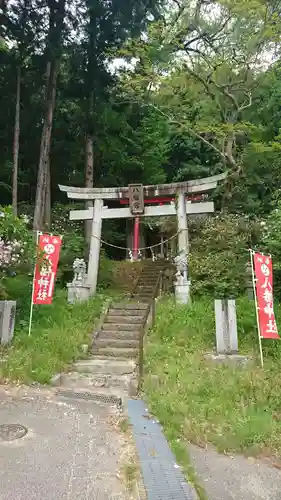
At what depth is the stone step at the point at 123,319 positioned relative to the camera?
10.7 meters

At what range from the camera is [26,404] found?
6047 millimetres

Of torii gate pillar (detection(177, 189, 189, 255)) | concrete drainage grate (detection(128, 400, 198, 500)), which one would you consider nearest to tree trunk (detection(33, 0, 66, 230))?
torii gate pillar (detection(177, 189, 189, 255))

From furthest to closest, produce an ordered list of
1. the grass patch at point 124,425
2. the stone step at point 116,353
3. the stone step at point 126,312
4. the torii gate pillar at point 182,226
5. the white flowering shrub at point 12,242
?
the torii gate pillar at point 182,226 < the stone step at point 126,312 < the stone step at point 116,353 < the white flowering shrub at point 12,242 < the grass patch at point 124,425

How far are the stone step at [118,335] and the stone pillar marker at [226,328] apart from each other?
7.61ft

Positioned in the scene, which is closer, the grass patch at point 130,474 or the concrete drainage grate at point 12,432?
the grass patch at point 130,474

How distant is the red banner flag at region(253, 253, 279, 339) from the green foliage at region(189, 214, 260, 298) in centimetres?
254

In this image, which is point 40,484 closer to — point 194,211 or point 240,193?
point 194,211

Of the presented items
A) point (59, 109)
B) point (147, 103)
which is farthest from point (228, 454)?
point (59, 109)

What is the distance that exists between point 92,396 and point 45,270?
3.81 metres

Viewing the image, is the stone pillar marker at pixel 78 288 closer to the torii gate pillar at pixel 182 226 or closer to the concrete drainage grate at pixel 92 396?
the torii gate pillar at pixel 182 226

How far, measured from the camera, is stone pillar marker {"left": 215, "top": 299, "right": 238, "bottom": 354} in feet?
27.2

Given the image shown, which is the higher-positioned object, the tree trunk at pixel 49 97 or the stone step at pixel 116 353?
the tree trunk at pixel 49 97

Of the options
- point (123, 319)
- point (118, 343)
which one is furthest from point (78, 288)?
point (118, 343)

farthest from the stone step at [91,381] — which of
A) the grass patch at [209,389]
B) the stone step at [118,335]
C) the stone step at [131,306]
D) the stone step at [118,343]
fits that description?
the stone step at [131,306]
